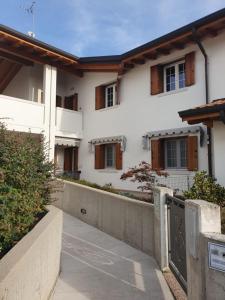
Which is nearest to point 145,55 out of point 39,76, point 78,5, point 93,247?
point 78,5

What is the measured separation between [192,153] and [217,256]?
964 cm

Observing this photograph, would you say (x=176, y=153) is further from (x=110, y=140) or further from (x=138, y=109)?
(x=110, y=140)

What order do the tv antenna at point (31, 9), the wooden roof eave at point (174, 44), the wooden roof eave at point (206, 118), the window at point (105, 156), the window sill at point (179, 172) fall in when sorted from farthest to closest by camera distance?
1. the tv antenna at point (31, 9)
2. the window at point (105, 156)
3. the window sill at point (179, 172)
4. the wooden roof eave at point (174, 44)
5. the wooden roof eave at point (206, 118)

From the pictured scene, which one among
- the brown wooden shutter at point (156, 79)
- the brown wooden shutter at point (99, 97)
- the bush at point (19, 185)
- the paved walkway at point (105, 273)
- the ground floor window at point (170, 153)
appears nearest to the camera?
the bush at point (19, 185)

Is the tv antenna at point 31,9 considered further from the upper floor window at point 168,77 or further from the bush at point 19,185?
the bush at point 19,185

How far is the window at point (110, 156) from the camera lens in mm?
17344

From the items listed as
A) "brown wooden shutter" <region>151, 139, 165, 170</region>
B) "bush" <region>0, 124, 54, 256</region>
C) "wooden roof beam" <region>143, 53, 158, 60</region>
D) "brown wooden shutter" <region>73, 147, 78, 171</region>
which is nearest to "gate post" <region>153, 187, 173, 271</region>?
"bush" <region>0, 124, 54, 256</region>

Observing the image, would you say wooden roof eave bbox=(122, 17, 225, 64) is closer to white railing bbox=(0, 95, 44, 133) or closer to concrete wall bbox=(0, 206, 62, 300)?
white railing bbox=(0, 95, 44, 133)

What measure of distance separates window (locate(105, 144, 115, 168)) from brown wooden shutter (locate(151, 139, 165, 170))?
334 cm

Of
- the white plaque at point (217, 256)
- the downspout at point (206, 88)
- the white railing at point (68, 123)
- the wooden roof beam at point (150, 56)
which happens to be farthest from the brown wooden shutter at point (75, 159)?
the white plaque at point (217, 256)

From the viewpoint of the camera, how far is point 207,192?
991 centimetres

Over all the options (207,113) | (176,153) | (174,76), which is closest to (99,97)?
(174,76)

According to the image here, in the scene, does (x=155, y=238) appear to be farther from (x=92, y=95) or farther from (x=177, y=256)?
(x=92, y=95)

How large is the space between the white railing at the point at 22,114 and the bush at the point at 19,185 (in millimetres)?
8453
